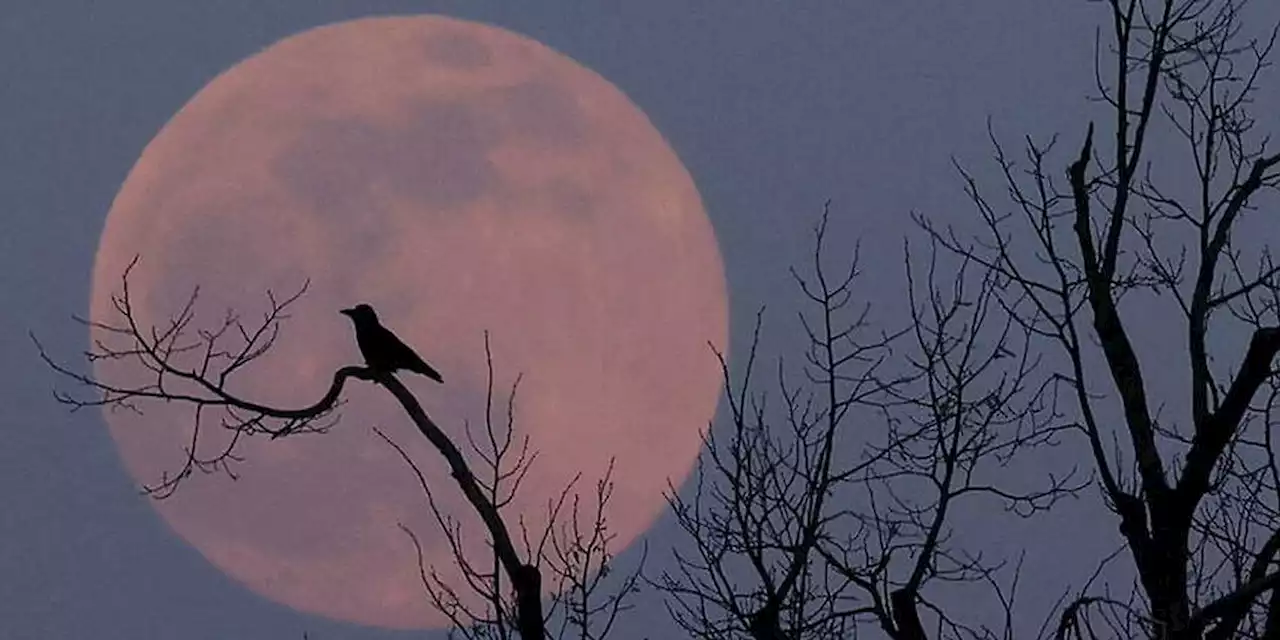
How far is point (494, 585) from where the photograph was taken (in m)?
6.62

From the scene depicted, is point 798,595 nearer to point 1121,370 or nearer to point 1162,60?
point 1121,370

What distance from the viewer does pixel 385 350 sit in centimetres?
→ 962

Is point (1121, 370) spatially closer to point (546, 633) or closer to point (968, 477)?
point (968, 477)

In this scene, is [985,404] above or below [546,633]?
above

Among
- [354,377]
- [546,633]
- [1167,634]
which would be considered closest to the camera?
[1167,634]

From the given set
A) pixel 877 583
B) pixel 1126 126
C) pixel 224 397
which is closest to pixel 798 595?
pixel 877 583

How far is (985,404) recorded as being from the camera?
25.3 ft

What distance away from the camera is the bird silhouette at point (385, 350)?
9.56 m

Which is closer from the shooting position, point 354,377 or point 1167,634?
point 1167,634

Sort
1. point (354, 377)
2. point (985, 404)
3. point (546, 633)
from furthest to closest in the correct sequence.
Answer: point (985, 404)
point (354, 377)
point (546, 633)

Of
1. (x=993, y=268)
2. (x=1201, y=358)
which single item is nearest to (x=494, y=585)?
(x=993, y=268)

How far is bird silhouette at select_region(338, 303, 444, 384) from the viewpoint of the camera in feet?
31.4

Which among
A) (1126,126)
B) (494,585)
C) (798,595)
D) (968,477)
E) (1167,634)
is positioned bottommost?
(1167,634)

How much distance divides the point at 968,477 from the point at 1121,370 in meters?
1.25
